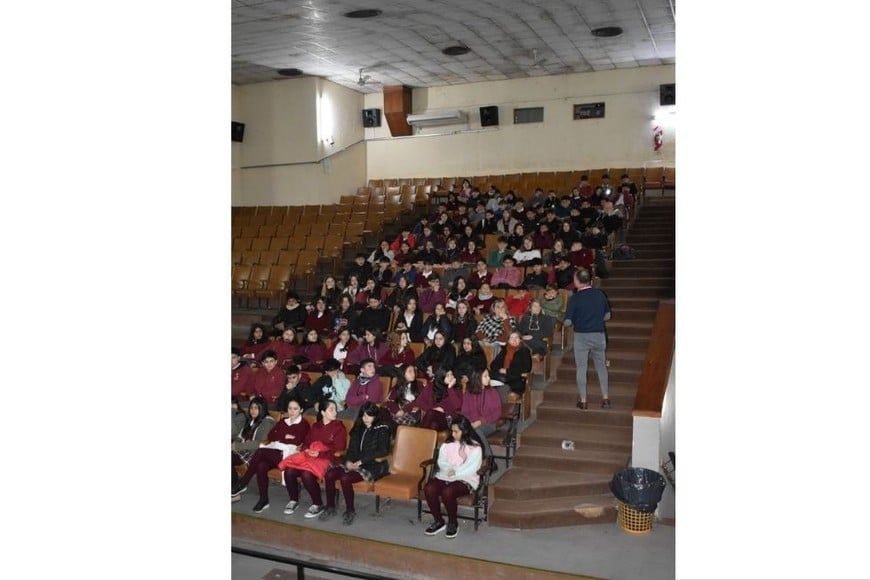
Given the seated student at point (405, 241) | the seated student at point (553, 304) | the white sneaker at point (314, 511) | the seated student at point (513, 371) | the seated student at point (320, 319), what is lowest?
the white sneaker at point (314, 511)

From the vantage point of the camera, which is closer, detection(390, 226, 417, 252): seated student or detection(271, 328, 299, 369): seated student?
detection(271, 328, 299, 369): seated student

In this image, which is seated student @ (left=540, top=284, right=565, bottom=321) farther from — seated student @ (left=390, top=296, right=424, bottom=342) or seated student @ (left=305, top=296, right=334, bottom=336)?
seated student @ (left=305, top=296, right=334, bottom=336)

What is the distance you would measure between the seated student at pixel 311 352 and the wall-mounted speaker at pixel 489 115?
27.3ft

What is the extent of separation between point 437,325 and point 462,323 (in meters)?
0.28

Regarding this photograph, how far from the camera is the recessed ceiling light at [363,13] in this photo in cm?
1020

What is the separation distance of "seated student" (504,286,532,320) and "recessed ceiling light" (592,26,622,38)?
5460mm

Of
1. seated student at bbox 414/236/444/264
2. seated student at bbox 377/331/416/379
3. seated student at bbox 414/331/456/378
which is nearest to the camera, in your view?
Result: seated student at bbox 414/331/456/378

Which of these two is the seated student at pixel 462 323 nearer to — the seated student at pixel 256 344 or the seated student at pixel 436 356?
the seated student at pixel 436 356

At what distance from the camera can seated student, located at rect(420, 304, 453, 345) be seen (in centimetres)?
764

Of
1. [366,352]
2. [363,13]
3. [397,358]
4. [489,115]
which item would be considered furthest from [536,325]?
[489,115]

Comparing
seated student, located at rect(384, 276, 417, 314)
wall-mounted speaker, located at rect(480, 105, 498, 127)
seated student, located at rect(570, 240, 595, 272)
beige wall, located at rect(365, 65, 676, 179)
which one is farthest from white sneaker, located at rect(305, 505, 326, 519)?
wall-mounted speaker, located at rect(480, 105, 498, 127)

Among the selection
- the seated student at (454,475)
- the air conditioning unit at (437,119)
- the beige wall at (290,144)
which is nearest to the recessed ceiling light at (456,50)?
the air conditioning unit at (437,119)
